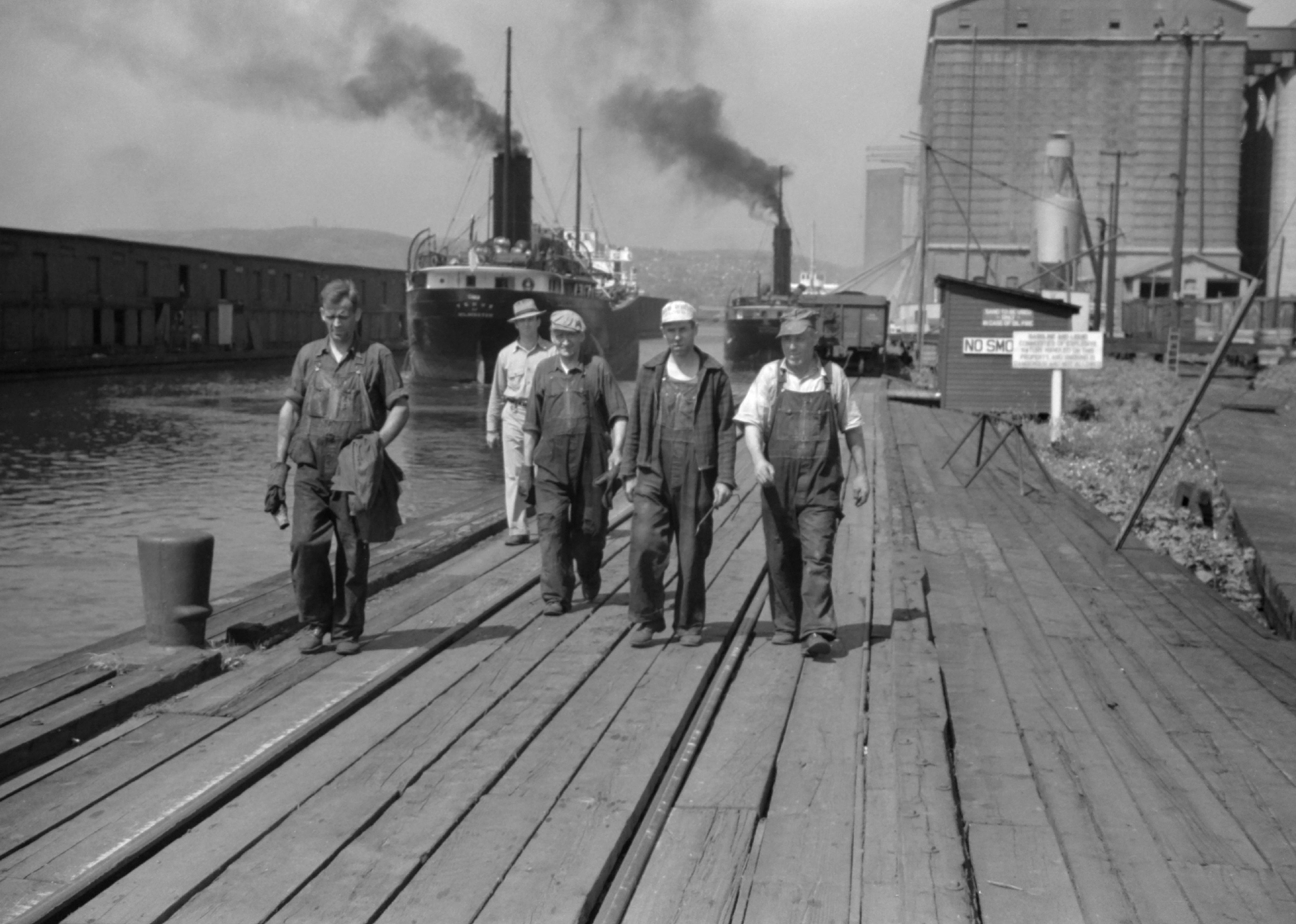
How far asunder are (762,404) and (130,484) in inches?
561

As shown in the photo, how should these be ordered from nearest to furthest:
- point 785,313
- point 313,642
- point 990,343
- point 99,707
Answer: point 99,707
point 313,642
point 990,343
point 785,313

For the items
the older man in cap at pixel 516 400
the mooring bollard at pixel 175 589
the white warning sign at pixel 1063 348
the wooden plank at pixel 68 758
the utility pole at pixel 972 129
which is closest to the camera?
the wooden plank at pixel 68 758

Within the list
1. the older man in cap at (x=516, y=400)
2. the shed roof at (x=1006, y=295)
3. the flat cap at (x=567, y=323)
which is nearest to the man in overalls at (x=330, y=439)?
the flat cap at (x=567, y=323)

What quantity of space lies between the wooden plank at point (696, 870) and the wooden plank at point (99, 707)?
2.15 metres

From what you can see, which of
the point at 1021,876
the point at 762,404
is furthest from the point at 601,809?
the point at 762,404

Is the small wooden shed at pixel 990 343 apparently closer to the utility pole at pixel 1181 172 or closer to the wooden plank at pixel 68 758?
the utility pole at pixel 1181 172

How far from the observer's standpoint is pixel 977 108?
2849 inches

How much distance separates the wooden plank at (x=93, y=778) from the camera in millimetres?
4238

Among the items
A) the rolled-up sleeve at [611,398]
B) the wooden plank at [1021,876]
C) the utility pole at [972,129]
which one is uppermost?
the utility pole at [972,129]

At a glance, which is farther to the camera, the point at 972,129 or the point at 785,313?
the point at 972,129

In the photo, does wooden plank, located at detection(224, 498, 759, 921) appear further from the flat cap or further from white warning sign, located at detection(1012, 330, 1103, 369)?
white warning sign, located at detection(1012, 330, 1103, 369)

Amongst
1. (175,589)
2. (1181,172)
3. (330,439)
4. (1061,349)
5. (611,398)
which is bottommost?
(175,589)

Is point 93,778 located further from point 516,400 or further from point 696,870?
point 516,400

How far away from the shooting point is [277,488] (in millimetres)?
6191
